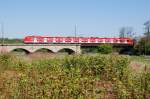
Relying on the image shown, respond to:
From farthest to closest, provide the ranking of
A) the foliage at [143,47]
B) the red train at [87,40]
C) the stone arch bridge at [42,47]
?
the red train at [87,40] → the foliage at [143,47] → the stone arch bridge at [42,47]

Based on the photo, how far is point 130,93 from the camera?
7.11 m

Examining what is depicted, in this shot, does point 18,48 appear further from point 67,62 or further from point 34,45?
point 67,62

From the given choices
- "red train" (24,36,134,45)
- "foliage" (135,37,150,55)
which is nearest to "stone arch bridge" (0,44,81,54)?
"red train" (24,36,134,45)

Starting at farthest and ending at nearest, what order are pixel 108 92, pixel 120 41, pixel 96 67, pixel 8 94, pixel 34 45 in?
pixel 120 41 → pixel 34 45 → pixel 96 67 → pixel 108 92 → pixel 8 94

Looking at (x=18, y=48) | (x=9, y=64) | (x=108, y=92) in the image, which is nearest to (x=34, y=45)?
(x=18, y=48)

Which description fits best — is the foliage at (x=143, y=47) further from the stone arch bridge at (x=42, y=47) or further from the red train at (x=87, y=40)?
the stone arch bridge at (x=42, y=47)

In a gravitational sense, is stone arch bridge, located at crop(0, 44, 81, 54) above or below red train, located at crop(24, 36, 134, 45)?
below

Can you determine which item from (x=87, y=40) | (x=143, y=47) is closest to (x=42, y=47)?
(x=87, y=40)

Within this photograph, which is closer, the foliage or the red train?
the foliage

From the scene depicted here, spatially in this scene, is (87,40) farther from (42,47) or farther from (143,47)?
(143,47)

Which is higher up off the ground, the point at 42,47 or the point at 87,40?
the point at 87,40

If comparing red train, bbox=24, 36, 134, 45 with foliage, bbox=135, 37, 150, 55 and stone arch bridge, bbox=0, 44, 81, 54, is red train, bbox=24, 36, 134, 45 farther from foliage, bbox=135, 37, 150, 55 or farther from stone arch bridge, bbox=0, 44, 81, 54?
foliage, bbox=135, 37, 150, 55

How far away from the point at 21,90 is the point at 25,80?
0.21 meters

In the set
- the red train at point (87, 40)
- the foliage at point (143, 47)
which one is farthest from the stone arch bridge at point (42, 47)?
the foliage at point (143, 47)
